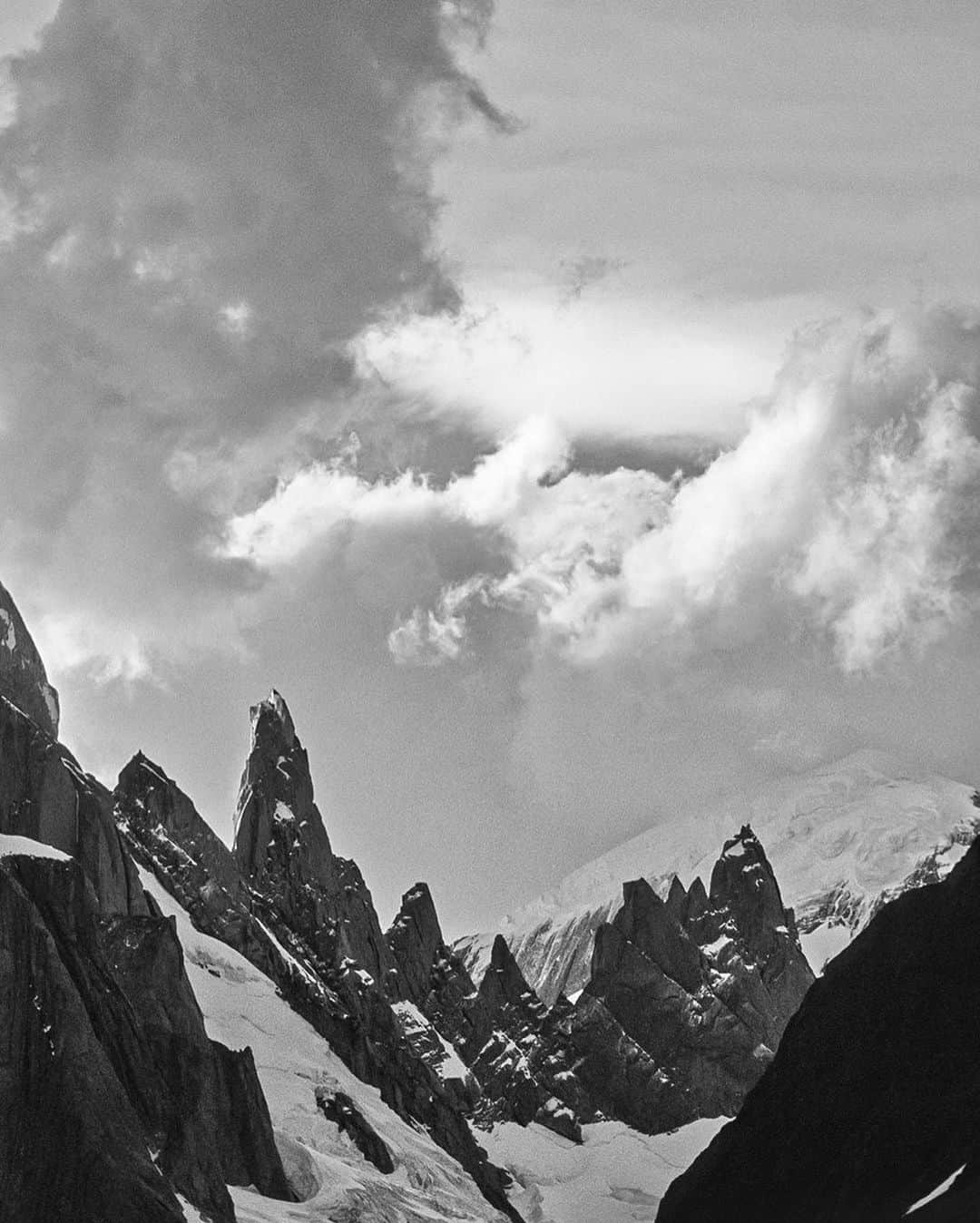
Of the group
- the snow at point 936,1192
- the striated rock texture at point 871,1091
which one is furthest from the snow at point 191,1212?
the snow at point 936,1192

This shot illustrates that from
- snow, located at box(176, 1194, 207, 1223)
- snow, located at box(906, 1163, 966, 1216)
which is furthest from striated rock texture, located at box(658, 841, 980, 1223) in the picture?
snow, located at box(176, 1194, 207, 1223)

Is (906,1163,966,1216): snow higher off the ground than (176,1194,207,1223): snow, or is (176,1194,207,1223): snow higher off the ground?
(176,1194,207,1223): snow

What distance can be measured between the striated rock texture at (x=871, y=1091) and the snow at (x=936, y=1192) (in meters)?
0.42

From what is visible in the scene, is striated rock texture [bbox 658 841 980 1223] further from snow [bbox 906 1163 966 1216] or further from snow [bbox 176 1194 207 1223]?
A: snow [bbox 176 1194 207 1223]

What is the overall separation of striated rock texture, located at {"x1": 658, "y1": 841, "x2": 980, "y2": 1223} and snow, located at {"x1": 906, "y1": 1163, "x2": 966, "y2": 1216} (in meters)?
0.42

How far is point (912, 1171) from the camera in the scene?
13750 cm

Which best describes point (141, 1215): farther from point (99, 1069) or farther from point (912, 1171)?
point (912, 1171)

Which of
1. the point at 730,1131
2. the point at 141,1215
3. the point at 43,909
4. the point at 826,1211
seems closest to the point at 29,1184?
the point at 141,1215

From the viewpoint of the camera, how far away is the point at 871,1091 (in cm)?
15112

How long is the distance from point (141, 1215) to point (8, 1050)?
53.9ft

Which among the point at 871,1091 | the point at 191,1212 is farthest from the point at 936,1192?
the point at 191,1212

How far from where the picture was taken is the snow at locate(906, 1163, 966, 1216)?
429 feet

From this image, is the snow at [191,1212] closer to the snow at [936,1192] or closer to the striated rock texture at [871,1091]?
the striated rock texture at [871,1091]

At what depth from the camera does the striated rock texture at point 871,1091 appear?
139750mm
